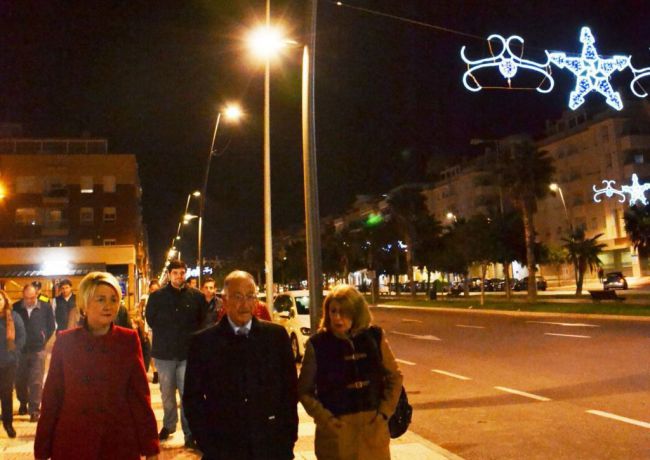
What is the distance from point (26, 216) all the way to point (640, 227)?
1959 inches

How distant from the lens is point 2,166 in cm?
5600

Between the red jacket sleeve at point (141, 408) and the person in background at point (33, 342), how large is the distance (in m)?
5.38

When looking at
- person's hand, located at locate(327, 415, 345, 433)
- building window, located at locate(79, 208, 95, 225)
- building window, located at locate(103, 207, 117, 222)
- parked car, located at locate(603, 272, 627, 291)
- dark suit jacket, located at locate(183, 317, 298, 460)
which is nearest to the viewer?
dark suit jacket, located at locate(183, 317, 298, 460)

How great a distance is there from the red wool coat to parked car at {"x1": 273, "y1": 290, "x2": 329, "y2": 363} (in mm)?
10735

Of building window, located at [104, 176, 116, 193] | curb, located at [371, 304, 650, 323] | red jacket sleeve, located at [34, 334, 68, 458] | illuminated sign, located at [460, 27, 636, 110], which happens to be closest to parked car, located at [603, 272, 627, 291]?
curb, located at [371, 304, 650, 323]

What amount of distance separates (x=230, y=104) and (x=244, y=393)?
63.6ft

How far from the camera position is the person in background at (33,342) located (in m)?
8.16

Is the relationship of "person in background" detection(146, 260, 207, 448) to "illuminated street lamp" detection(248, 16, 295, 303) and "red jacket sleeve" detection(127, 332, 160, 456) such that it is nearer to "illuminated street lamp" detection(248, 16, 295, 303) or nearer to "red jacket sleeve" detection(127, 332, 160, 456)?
"red jacket sleeve" detection(127, 332, 160, 456)

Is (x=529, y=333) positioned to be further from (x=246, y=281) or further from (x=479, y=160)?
(x=479, y=160)

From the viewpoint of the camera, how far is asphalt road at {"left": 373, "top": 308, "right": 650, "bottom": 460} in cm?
714

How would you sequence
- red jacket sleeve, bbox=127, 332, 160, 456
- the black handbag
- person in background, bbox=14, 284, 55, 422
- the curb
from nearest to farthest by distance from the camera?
red jacket sleeve, bbox=127, 332, 160, 456, the black handbag, person in background, bbox=14, 284, 55, 422, the curb

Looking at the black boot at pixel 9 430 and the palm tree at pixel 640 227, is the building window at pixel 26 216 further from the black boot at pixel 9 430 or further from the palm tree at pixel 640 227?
the black boot at pixel 9 430

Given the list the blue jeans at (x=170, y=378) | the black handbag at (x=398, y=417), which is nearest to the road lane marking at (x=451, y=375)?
the blue jeans at (x=170, y=378)

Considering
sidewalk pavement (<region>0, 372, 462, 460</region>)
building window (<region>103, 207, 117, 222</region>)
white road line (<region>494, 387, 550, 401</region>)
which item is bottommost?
white road line (<region>494, 387, 550, 401</region>)
